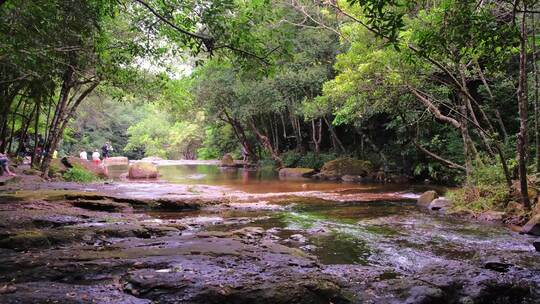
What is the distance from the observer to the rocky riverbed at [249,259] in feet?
14.4

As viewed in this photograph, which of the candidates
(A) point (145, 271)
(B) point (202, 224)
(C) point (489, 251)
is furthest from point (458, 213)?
(A) point (145, 271)

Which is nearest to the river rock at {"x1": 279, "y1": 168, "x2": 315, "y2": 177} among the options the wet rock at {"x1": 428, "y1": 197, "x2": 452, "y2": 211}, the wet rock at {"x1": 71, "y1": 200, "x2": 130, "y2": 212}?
the wet rock at {"x1": 428, "y1": 197, "x2": 452, "y2": 211}

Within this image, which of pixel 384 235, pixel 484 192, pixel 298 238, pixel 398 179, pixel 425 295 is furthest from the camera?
pixel 398 179

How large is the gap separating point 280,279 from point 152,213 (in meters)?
7.58

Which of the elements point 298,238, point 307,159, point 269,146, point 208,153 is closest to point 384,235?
point 298,238

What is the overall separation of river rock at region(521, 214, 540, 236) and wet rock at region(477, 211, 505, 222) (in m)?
1.56

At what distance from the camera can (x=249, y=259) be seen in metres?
5.73

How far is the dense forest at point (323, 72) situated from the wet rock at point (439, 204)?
103 centimetres

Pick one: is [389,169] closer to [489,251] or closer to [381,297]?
[489,251]

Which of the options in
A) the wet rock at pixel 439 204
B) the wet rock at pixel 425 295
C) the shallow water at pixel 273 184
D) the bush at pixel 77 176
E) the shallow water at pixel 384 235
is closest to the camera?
the wet rock at pixel 425 295

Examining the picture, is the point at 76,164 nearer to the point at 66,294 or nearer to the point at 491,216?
the point at 491,216

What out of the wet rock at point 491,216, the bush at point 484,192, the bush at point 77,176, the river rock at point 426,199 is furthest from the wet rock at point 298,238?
the bush at point 77,176

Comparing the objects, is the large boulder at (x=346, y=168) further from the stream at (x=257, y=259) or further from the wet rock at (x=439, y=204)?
the stream at (x=257, y=259)

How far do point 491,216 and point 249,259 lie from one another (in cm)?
829
